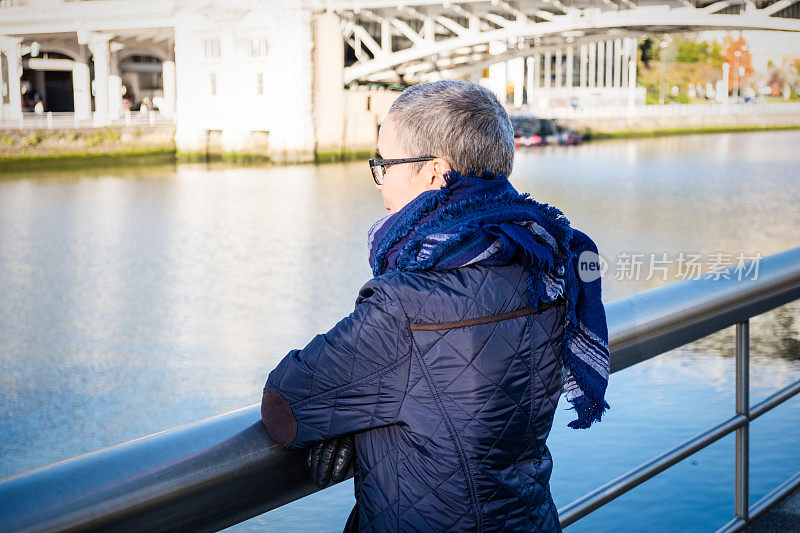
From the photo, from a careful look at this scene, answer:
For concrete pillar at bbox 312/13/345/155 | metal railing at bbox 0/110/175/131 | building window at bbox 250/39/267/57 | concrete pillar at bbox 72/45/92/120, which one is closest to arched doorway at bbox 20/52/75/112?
concrete pillar at bbox 72/45/92/120

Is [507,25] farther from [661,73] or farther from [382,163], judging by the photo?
[661,73]

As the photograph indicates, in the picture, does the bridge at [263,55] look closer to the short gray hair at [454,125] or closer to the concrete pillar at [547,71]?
the concrete pillar at [547,71]

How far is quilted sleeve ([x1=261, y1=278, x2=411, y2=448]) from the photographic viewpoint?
0.57 metres

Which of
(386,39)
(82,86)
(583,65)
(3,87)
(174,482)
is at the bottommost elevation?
(174,482)

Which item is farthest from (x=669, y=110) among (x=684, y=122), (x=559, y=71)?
(x=559, y=71)

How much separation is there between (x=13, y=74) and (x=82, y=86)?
139 cm

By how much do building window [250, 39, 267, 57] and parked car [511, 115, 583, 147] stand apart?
19.0ft

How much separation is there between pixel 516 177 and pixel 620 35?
4218 mm

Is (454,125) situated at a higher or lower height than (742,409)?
higher

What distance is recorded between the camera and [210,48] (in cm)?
1816

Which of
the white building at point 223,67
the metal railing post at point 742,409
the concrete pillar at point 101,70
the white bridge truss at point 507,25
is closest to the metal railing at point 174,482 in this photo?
the metal railing post at point 742,409

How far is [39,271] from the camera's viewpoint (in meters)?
8.30

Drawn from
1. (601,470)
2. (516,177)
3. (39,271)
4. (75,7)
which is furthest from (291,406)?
(75,7)

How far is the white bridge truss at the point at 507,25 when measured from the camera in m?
14.3
